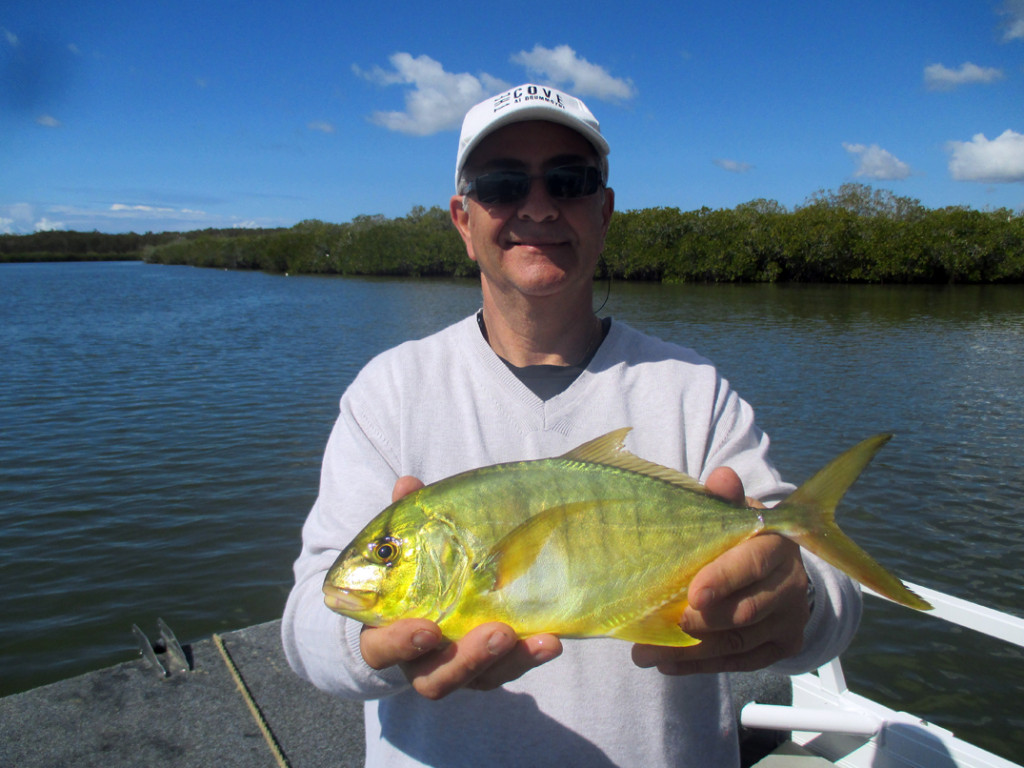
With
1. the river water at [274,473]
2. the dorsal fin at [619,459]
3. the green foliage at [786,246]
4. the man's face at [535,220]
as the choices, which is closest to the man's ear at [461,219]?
the man's face at [535,220]

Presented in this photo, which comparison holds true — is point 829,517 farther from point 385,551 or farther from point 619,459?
point 385,551

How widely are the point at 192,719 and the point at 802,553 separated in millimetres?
3623

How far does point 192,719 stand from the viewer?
4.00m

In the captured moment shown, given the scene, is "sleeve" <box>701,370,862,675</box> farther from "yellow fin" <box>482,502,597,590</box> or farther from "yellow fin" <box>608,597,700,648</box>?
"yellow fin" <box>482,502,597,590</box>

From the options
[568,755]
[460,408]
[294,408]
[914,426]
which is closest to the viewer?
[568,755]

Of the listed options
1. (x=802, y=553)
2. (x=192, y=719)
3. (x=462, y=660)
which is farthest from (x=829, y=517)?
(x=192, y=719)

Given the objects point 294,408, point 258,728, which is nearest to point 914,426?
point 294,408

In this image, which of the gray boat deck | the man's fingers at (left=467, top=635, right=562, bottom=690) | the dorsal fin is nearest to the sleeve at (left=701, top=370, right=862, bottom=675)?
the dorsal fin

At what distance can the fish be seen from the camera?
5.86ft

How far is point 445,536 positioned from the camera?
1.83 metres

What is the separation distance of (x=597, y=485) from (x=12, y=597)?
9.51 m

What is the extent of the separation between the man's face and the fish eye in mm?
1137

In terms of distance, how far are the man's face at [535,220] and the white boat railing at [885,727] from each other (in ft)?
8.71

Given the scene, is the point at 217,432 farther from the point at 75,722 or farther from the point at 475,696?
the point at 475,696
